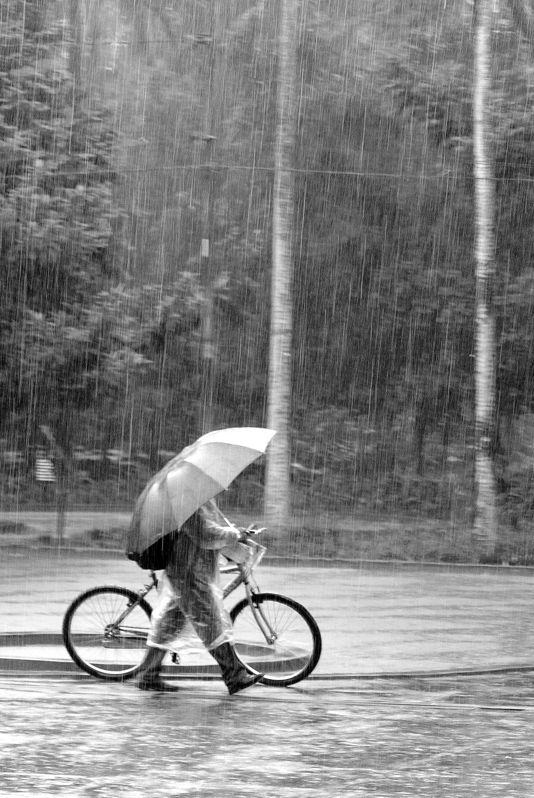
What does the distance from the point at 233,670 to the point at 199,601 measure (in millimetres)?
472

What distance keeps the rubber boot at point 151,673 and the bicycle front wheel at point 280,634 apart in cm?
54

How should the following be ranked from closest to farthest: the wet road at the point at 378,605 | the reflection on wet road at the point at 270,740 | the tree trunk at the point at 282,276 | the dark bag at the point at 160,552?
the reflection on wet road at the point at 270,740, the dark bag at the point at 160,552, the wet road at the point at 378,605, the tree trunk at the point at 282,276

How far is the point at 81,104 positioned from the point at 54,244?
9.54ft

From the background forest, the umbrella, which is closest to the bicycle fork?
the umbrella

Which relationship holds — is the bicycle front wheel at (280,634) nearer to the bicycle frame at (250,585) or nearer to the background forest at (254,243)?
the bicycle frame at (250,585)

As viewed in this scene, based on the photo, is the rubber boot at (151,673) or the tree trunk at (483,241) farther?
the tree trunk at (483,241)

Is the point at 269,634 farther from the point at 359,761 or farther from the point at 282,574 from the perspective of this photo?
the point at 282,574

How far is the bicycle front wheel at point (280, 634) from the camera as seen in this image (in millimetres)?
9438

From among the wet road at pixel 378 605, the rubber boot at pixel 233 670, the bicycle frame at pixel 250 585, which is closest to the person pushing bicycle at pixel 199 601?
the rubber boot at pixel 233 670

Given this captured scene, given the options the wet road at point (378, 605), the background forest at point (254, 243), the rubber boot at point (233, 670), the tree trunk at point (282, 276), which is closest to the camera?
the rubber boot at point (233, 670)

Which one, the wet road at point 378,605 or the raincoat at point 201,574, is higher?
the raincoat at point 201,574

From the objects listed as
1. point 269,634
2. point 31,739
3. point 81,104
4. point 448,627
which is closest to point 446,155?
point 81,104

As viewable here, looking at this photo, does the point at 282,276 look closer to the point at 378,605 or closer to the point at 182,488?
the point at 378,605

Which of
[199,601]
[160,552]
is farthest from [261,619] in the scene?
[160,552]
